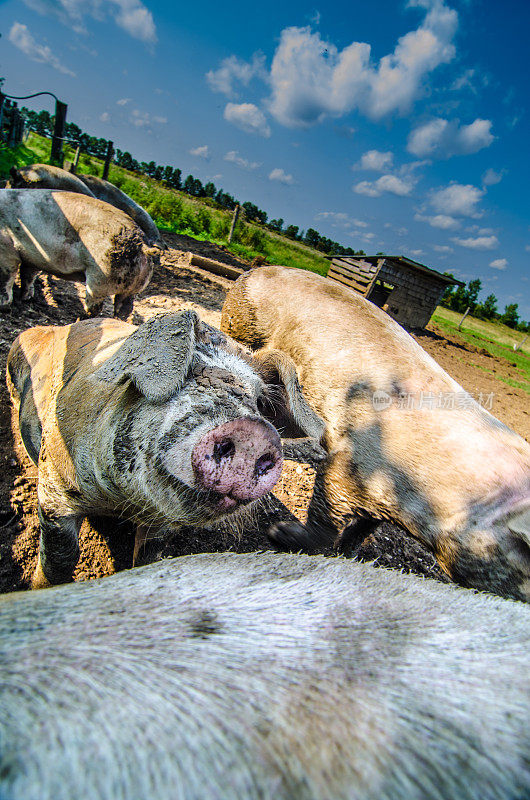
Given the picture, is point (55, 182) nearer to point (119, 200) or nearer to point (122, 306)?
point (119, 200)

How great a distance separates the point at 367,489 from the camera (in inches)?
120

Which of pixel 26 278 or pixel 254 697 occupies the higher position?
pixel 254 697

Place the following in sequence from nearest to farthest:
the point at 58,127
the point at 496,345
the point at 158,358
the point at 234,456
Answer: the point at 234,456 → the point at 158,358 → the point at 58,127 → the point at 496,345

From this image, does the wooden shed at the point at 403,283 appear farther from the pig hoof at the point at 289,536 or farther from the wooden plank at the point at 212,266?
the pig hoof at the point at 289,536

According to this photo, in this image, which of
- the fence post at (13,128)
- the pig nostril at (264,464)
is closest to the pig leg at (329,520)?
the pig nostril at (264,464)

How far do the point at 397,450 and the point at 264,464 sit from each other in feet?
5.71

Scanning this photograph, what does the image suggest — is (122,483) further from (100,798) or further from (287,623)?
(100,798)

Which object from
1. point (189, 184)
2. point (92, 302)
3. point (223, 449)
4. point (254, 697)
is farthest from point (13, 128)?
point (189, 184)

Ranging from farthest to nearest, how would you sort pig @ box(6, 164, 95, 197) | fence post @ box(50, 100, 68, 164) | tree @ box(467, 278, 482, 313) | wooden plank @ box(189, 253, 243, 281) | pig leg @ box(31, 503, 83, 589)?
1. tree @ box(467, 278, 482, 313)
2. fence post @ box(50, 100, 68, 164)
3. wooden plank @ box(189, 253, 243, 281)
4. pig @ box(6, 164, 95, 197)
5. pig leg @ box(31, 503, 83, 589)

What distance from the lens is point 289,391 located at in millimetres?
2244

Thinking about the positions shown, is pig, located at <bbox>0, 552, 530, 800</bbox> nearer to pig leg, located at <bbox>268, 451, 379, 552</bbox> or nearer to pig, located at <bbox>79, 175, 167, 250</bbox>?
pig leg, located at <bbox>268, 451, 379, 552</bbox>

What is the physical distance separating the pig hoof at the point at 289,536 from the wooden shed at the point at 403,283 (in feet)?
54.7

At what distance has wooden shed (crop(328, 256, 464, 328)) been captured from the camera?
1805cm

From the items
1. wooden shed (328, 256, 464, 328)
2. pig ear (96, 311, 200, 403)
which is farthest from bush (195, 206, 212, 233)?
pig ear (96, 311, 200, 403)
